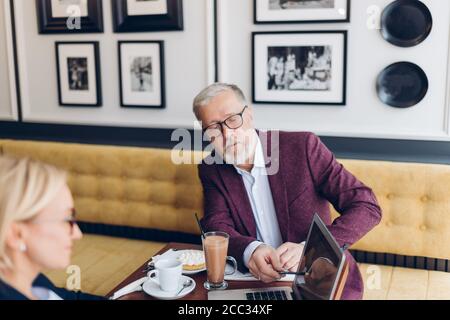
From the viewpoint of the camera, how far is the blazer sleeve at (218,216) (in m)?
1.83

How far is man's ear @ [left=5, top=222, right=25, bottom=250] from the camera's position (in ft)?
3.52

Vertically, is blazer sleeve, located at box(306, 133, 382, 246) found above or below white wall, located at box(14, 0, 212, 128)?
below

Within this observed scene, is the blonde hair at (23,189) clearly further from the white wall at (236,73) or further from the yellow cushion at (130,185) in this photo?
the white wall at (236,73)

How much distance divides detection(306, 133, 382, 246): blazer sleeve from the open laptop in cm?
35

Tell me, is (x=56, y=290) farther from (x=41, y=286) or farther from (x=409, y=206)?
(x=409, y=206)

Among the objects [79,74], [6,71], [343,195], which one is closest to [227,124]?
[343,195]

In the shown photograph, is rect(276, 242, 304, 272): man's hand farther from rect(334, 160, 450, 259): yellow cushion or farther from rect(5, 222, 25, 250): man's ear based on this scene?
rect(334, 160, 450, 259): yellow cushion

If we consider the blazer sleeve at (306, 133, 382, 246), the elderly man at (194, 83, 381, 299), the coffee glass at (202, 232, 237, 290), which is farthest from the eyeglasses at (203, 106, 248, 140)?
the coffee glass at (202, 232, 237, 290)

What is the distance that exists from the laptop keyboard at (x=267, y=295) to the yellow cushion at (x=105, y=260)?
1069 millimetres

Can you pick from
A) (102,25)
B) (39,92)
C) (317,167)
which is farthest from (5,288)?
(39,92)

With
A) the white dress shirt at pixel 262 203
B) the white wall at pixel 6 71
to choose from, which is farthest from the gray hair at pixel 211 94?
the white wall at pixel 6 71

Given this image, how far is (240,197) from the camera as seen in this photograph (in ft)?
6.81

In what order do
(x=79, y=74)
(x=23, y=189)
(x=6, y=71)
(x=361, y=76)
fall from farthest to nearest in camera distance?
1. (x=6, y=71)
2. (x=79, y=74)
3. (x=361, y=76)
4. (x=23, y=189)

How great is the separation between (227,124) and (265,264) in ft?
2.00
